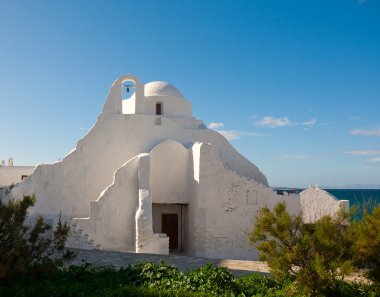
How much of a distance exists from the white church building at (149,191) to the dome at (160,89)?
1052mm

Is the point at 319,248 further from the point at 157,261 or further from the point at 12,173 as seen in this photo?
the point at 12,173

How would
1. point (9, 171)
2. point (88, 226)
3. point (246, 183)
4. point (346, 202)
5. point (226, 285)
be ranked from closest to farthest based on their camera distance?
point (226, 285) < point (88, 226) < point (246, 183) < point (346, 202) < point (9, 171)

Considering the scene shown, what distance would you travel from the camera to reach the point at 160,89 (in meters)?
19.3

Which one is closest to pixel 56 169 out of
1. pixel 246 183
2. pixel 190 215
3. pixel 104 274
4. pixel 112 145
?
pixel 112 145

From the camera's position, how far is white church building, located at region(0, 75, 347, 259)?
583 inches

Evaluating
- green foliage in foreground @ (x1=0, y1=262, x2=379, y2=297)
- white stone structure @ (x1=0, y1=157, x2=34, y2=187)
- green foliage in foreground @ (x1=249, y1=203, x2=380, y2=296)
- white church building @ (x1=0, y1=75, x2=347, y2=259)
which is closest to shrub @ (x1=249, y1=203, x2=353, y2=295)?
green foliage in foreground @ (x1=249, y1=203, x2=380, y2=296)

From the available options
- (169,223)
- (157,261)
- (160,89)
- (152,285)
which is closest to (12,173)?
(160,89)

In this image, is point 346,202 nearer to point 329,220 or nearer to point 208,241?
point 208,241

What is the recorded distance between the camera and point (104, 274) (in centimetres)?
859

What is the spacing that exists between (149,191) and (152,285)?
6977 millimetres

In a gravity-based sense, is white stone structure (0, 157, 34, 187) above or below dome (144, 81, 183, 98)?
below

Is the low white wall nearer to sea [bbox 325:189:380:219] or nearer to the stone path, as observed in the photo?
the stone path

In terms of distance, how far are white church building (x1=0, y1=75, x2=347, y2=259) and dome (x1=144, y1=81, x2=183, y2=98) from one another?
41.4 inches

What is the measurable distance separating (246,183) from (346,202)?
16.7 feet
